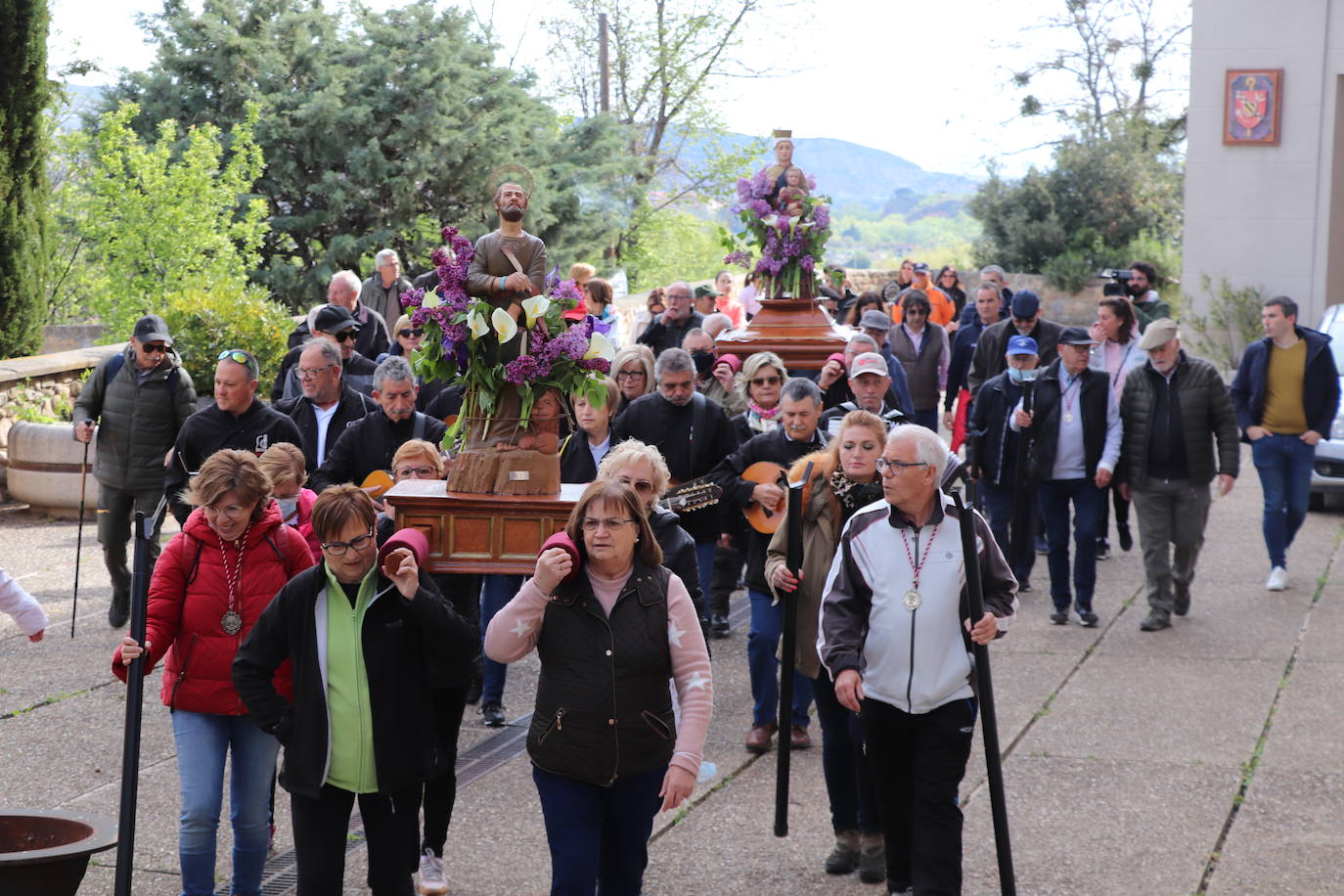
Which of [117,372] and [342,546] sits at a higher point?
[117,372]

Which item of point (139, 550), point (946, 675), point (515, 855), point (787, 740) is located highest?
point (139, 550)

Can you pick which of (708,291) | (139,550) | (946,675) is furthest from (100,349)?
(946,675)

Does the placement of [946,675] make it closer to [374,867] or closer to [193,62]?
[374,867]

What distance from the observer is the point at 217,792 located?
5402mm

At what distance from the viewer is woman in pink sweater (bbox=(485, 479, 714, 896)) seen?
4.79 m

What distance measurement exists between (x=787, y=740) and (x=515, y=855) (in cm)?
135

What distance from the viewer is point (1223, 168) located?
2291 centimetres

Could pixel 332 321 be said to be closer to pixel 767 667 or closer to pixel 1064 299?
pixel 767 667

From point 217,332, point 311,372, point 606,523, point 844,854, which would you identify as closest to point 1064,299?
point 217,332

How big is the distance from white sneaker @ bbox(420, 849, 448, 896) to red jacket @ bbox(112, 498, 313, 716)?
3.55ft

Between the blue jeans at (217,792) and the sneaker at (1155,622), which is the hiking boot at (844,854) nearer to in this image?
the blue jeans at (217,792)

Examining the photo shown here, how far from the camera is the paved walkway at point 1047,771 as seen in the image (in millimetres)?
6297

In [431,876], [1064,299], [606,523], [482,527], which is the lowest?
[431,876]

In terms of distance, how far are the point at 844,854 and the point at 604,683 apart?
1.95 m
